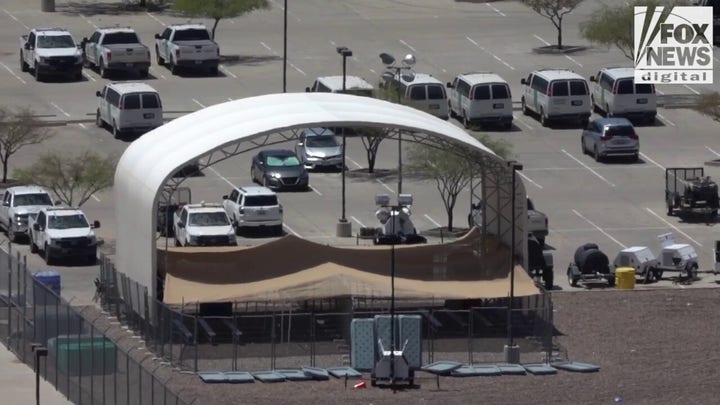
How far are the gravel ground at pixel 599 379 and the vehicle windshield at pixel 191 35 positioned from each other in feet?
108

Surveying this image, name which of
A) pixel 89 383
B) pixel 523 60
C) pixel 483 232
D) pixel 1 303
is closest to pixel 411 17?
pixel 523 60

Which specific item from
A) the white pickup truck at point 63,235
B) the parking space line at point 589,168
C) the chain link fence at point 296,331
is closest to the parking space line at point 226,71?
the parking space line at point 589,168

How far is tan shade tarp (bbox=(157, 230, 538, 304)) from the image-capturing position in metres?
61.4

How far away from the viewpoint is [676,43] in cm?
9231

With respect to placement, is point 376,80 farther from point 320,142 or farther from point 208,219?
point 208,219

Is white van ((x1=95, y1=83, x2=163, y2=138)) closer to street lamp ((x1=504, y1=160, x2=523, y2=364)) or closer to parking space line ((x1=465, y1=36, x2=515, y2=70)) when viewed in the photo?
parking space line ((x1=465, y1=36, x2=515, y2=70))

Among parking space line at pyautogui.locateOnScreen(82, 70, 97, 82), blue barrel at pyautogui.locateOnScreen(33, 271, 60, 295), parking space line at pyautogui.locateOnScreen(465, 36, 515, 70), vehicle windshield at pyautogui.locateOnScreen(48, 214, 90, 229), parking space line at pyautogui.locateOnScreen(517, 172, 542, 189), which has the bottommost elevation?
parking space line at pyautogui.locateOnScreen(82, 70, 97, 82)

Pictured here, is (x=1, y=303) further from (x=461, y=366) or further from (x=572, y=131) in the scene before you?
(x=572, y=131)

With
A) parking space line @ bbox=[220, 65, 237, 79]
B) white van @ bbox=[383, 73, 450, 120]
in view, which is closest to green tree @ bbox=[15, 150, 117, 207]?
white van @ bbox=[383, 73, 450, 120]

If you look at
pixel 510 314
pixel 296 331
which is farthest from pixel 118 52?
pixel 510 314

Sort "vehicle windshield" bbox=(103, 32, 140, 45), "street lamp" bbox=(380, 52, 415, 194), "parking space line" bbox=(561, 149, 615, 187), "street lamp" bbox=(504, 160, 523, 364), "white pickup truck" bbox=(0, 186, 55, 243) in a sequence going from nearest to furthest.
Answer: "street lamp" bbox=(504, 160, 523, 364), "white pickup truck" bbox=(0, 186, 55, 243), "street lamp" bbox=(380, 52, 415, 194), "parking space line" bbox=(561, 149, 615, 187), "vehicle windshield" bbox=(103, 32, 140, 45)

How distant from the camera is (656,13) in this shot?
304 feet

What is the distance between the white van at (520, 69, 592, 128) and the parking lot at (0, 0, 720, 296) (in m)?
0.63

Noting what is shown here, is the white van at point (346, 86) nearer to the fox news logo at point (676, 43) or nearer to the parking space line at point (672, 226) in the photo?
the fox news logo at point (676, 43)
